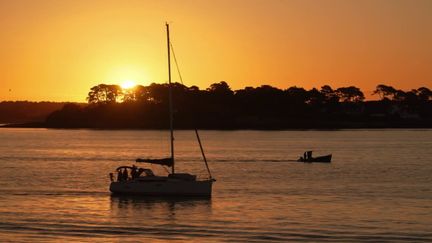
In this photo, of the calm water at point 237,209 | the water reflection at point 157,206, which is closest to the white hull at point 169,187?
the water reflection at point 157,206

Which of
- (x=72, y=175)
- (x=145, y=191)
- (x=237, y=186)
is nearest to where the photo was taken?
(x=145, y=191)

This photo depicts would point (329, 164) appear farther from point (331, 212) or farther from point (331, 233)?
point (331, 233)

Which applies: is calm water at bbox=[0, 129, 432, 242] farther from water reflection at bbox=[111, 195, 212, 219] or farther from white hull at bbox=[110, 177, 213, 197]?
white hull at bbox=[110, 177, 213, 197]

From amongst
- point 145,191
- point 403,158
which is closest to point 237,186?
point 145,191

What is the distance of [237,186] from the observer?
2398 inches

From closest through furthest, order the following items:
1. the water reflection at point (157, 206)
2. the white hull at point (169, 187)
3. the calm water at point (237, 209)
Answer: the calm water at point (237, 209) < the water reflection at point (157, 206) < the white hull at point (169, 187)

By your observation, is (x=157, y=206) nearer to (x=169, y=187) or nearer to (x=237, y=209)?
(x=169, y=187)

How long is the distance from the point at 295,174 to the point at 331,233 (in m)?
37.0

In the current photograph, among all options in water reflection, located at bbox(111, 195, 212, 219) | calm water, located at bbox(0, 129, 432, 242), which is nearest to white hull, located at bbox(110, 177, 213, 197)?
water reflection, located at bbox(111, 195, 212, 219)

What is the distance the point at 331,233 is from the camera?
37.4 m

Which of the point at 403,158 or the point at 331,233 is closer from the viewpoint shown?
the point at 331,233

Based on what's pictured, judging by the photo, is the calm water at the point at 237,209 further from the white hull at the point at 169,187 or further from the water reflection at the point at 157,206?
the white hull at the point at 169,187

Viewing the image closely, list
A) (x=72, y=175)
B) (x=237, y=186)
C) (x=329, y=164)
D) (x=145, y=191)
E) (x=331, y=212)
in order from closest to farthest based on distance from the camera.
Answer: (x=331, y=212) → (x=145, y=191) → (x=237, y=186) → (x=72, y=175) → (x=329, y=164)

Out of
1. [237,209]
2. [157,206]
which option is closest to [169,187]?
[157,206]
